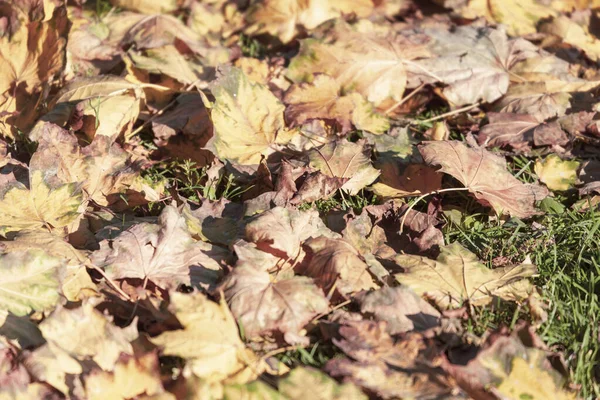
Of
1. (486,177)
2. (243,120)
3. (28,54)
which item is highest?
(28,54)

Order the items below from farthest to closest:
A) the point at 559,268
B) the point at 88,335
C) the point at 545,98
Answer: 1. the point at 545,98
2. the point at 559,268
3. the point at 88,335

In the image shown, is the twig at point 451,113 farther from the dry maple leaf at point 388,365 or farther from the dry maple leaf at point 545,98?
the dry maple leaf at point 388,365

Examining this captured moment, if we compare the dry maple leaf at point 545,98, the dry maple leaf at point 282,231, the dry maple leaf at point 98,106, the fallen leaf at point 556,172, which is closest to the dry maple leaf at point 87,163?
the dry maple leaf at point 98,106

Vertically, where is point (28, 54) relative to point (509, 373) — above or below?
above

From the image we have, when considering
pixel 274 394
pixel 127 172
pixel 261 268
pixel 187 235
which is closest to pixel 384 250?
pixel 261 268

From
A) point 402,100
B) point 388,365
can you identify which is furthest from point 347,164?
point 388,365

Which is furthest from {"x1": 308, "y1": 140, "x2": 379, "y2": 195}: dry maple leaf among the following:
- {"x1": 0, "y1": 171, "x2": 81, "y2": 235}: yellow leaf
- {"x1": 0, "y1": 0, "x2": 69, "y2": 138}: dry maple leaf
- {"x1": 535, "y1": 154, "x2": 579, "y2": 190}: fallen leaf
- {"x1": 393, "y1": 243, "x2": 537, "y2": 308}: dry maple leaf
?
{"x1": 0, "y1": 0, "x2": 69, "y2": 138}: dry maple leaf

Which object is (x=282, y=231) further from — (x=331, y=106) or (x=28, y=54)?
(x=28, y=54)
